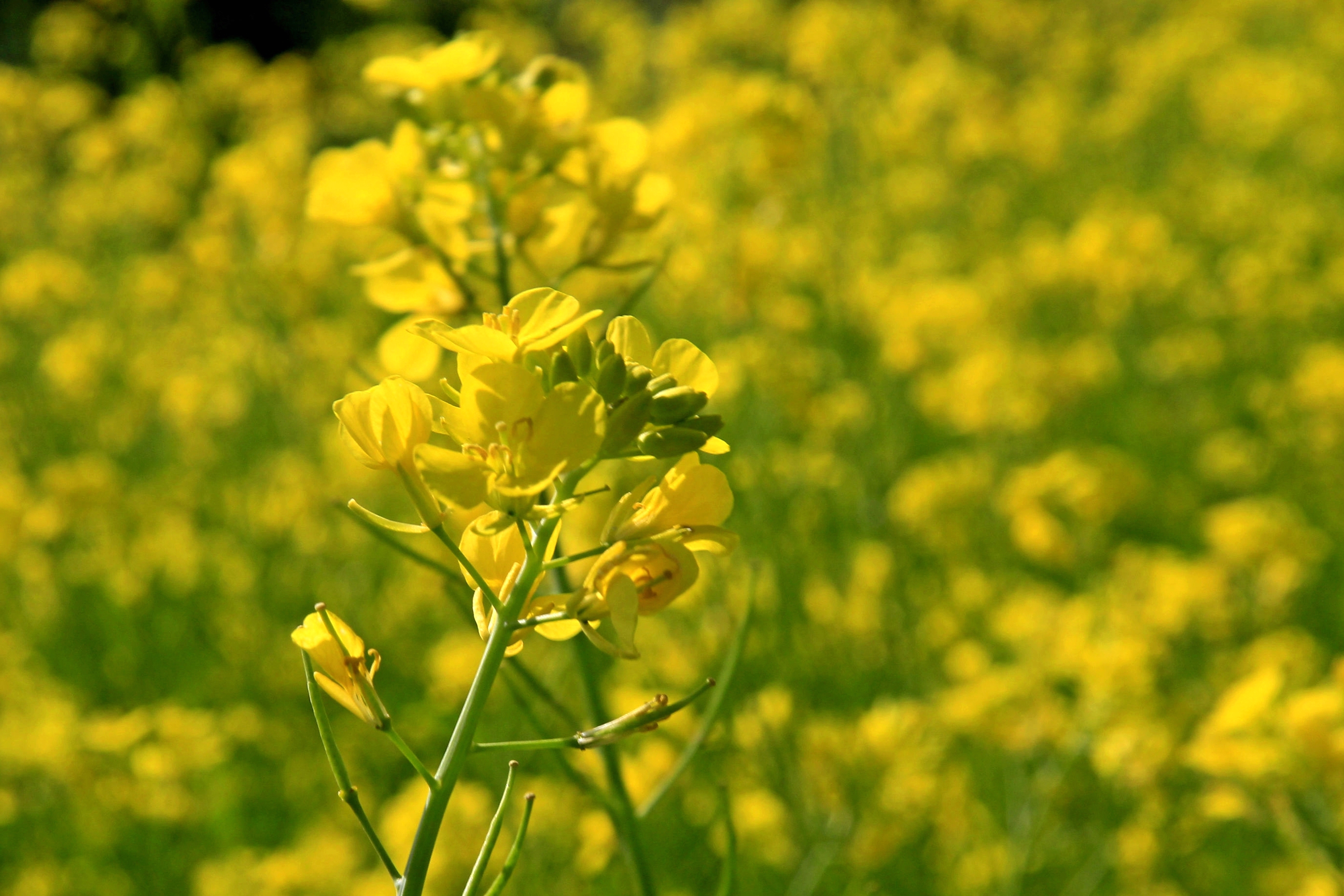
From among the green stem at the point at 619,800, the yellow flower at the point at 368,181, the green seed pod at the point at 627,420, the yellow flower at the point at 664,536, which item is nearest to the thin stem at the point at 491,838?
the yellow flower at the point at 664,536

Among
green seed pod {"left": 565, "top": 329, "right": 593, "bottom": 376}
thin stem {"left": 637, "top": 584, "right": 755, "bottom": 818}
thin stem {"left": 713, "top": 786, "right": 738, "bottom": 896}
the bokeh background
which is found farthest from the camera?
the bokeh background

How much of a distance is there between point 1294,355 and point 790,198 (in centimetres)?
239

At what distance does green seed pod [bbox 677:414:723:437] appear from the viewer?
888 millimetres

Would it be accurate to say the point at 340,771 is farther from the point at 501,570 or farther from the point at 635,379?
the point at 635,379

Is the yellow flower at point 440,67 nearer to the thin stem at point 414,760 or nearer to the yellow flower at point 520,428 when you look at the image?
the yellow flower at point 520,428

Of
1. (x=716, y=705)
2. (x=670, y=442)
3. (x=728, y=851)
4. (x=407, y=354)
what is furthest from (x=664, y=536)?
(x=407, y=354)

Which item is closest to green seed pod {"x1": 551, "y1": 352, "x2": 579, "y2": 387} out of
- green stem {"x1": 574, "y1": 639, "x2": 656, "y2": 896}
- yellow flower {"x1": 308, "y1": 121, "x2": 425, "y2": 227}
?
green stem {"x1": 574, "y1": 639, "x2": 656, "y2": 896}

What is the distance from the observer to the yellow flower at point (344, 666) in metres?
0.85

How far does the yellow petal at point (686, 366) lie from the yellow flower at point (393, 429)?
187 millimetres

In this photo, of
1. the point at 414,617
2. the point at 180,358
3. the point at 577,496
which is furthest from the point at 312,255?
the point at 577,496

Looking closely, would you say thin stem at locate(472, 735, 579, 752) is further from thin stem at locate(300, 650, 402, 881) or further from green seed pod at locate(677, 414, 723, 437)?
green seed pod at locate(677, 414, 723, 437)

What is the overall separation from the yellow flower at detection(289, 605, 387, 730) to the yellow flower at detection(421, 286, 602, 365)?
0.22 meters

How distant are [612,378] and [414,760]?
30 cm

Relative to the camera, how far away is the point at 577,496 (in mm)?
839
